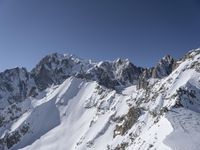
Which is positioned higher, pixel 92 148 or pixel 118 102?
pixel 118 102

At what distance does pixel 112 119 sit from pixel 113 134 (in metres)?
10.9

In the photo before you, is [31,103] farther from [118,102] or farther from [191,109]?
[191,109]

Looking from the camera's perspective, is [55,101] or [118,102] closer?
[118,102]

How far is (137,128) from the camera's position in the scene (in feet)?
379

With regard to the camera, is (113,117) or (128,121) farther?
(113,117)

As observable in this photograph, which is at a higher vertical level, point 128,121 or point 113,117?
point 113,117

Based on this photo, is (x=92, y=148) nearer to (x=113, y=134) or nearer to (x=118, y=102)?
(x=113, y=134)

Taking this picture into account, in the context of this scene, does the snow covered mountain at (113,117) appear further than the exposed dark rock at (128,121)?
No

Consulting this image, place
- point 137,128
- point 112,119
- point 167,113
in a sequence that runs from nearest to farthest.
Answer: point 167,113
point 137,128
point 112,119

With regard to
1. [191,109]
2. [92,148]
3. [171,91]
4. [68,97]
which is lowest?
[92,148]

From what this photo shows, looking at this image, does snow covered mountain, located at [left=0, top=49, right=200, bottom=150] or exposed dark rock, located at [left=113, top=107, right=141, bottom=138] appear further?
exposed dark rock, located at [left=113, top=107, right=141, bottom=138]

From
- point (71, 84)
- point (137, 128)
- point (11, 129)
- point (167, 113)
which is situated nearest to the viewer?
point (167, 113)

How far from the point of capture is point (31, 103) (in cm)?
19788

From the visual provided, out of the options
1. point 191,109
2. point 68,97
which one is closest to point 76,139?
point 68,97
